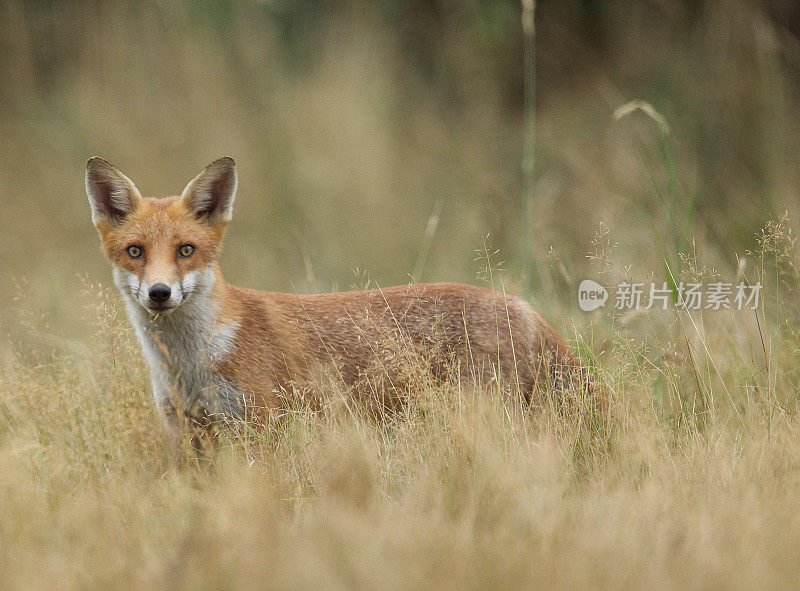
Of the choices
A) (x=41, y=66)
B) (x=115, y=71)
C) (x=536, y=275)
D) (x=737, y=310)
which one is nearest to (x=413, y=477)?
(x=737, y=310)

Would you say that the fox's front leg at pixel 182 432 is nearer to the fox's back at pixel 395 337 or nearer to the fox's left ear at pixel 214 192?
the fox's back at pixel 395 337

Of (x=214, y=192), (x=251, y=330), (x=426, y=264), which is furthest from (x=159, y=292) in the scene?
(x=426, y=264)

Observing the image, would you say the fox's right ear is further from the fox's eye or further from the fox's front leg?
the fox's front leg

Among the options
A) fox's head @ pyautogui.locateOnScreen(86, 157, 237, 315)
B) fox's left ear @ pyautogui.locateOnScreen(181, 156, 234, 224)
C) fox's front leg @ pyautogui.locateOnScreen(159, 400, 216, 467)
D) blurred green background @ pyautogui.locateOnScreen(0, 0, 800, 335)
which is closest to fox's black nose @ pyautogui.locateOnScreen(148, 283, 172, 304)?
fox's head @ pyautogui.locateOnScreen(86, 157, 237, 315)

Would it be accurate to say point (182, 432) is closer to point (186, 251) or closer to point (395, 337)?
point (186, 251)

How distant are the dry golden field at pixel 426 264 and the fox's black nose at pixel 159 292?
1.06 ft

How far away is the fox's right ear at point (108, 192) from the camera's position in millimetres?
3691

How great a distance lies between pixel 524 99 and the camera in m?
8.71

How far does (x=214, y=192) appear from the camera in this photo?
383 centimetres

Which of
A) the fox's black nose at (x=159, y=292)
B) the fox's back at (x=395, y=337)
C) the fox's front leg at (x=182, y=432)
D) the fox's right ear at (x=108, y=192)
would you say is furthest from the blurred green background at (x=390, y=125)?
the fox's black nose at (x=159, y=292)

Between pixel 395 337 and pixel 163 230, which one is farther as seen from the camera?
pixel 395 337

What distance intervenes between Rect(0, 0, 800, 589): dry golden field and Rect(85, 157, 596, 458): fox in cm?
17

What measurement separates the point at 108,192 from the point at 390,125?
4554 millimetres

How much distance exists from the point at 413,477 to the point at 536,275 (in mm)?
3716
